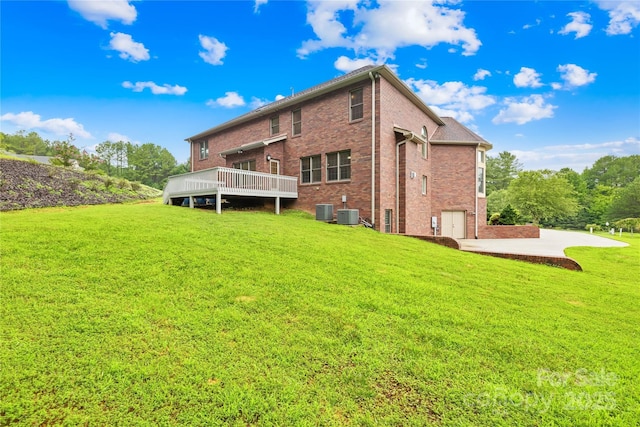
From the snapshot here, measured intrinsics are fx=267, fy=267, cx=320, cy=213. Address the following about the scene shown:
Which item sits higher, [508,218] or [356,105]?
[356,105]

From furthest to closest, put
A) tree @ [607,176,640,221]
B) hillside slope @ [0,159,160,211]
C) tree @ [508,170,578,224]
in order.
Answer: tree @ [607,176,640,221], tree @ [508,170,578,224], hillside slope @ [0,159,160,211]

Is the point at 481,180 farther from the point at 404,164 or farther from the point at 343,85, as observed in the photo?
the point at 343,85

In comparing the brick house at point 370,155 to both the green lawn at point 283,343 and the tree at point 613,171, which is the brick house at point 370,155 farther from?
the tree at point 613,171

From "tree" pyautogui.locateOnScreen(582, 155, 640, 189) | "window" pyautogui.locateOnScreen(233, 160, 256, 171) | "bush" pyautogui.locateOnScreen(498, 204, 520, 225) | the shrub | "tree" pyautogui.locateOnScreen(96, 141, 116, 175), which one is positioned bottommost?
"bush" pyautogui.locateOnScreen(498, 204, 520, 225)

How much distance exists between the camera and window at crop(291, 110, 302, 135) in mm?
14727

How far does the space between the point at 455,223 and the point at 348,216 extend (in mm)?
9157

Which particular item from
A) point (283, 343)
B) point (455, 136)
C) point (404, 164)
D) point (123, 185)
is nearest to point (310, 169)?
point (404, 164)

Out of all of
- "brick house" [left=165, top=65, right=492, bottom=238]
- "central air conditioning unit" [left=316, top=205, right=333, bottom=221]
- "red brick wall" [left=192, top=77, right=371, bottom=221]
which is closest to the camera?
"brick house" [left=165, top=65, right=492, bottom=238]

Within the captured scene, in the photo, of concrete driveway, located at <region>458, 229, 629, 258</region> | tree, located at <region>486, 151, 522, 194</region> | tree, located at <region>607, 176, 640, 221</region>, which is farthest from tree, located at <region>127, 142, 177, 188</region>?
tree, located at <region>607, 176, 640, 221</region>

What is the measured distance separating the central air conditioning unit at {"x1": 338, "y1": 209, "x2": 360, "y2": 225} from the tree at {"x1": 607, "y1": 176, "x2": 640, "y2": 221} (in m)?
59.5

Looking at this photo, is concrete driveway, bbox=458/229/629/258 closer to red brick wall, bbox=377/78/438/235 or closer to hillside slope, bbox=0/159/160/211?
red brick wall, bbox=377/78/438/235

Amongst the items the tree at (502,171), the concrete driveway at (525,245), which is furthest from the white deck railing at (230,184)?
the tree at (502,171)

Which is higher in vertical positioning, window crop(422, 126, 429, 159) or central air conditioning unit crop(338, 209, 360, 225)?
window crop(422, 126, 429, 159)

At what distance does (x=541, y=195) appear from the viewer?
122 feet
